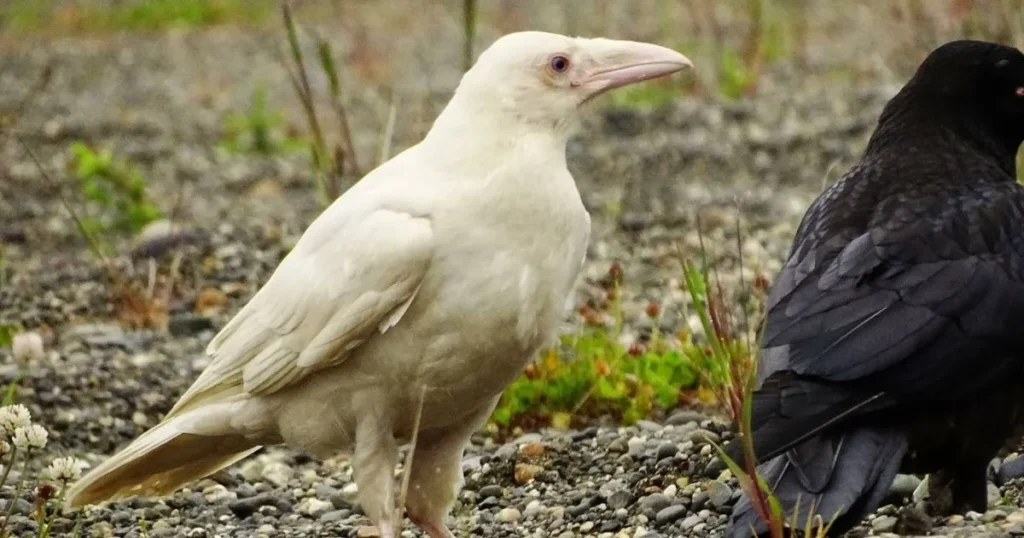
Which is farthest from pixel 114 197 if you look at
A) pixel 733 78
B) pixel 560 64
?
pixel 560 64

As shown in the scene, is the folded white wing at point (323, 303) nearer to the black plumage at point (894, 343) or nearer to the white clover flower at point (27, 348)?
the black plumage at point (894, 343)

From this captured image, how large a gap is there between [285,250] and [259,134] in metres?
3.59

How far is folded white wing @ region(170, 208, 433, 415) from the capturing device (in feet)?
13.5

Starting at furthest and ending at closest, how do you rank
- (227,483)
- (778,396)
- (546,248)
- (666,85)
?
(666,85) < (227,483) < (546,248) < (778,396)

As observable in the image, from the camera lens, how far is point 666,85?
12.0m

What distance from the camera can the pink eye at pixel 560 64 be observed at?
4.30m

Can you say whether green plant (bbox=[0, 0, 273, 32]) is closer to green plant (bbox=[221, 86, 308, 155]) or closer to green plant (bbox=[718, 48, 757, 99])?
Answer: green plant (bbox=[221, 86, 308, 155])

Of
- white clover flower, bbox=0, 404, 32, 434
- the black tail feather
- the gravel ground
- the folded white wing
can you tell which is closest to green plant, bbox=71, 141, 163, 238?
the gravel ground

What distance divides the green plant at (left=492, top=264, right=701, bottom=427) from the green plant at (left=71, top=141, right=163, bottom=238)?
3325 mm

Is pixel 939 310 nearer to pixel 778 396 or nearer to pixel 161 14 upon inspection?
pixel 778 396

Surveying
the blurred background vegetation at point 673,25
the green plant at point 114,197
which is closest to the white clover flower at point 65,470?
the blurred background vegetation at point 673,25

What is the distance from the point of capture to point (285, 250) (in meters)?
7.91

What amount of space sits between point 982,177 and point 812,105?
651 cm

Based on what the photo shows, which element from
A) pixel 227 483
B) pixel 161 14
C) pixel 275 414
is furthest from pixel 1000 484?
pixel 161 14
